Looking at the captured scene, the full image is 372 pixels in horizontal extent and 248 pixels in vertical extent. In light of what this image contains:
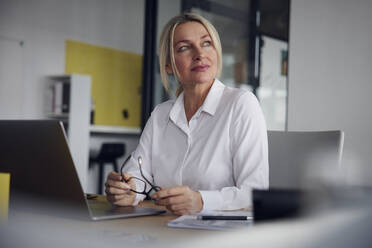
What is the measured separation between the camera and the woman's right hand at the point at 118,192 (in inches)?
46.5

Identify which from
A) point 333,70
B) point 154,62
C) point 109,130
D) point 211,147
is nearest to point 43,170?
point 211,147

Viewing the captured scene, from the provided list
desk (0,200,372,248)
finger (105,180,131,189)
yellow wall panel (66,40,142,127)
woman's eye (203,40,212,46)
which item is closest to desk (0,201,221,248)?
desk (0,200,372,248)

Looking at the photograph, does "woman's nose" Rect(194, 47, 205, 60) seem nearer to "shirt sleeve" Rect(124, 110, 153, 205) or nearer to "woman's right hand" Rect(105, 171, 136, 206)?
"shirt sleeve" Rect(124, 110, 153, 205)

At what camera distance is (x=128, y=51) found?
6.09m

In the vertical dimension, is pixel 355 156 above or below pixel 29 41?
below

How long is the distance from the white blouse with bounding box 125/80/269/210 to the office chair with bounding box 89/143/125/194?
150 inches

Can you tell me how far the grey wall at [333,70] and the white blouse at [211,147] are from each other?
139 cm

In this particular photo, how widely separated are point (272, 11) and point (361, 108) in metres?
1.25

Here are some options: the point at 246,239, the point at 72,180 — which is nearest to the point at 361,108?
the point at 72,180

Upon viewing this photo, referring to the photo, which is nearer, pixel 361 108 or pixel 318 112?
pixel 361 108

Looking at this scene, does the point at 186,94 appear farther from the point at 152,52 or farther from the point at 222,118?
the point at 152,52

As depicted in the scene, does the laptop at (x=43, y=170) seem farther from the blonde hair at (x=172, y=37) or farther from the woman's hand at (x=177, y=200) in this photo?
the blonde hair at (x=172, y=37)

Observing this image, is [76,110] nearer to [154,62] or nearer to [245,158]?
[154,62]

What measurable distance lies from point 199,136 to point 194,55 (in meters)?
0.31
